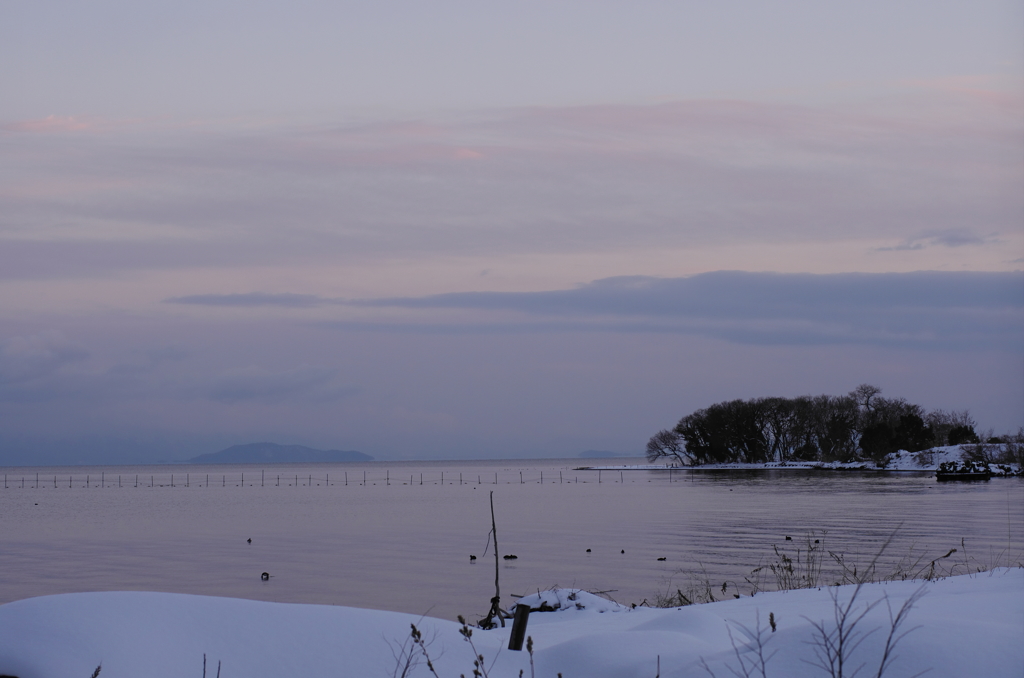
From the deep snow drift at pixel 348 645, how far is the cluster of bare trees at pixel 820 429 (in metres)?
161

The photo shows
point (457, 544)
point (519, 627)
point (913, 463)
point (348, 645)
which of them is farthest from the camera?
point (913, 463)

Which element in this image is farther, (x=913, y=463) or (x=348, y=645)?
(x=913, y=463)

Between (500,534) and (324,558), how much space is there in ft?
40.2

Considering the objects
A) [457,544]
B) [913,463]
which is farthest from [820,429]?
[457,544]

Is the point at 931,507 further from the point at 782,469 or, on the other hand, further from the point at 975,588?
the point at 782,469

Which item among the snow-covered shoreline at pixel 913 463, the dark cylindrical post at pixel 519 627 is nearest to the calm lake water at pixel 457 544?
the dark cylindrical post at pixel 519 627

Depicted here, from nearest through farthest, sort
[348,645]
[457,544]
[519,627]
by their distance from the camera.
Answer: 1. [348,645]
2. [519,627]
3. [457,544]

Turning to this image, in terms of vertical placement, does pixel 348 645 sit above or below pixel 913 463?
above

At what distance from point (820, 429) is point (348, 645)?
7176 inches

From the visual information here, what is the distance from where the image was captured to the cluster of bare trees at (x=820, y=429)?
15950cm

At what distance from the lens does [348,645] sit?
766cm

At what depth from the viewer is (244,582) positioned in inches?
1213

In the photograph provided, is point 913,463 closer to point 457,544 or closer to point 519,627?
point 457,544

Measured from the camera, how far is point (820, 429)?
178 metres
